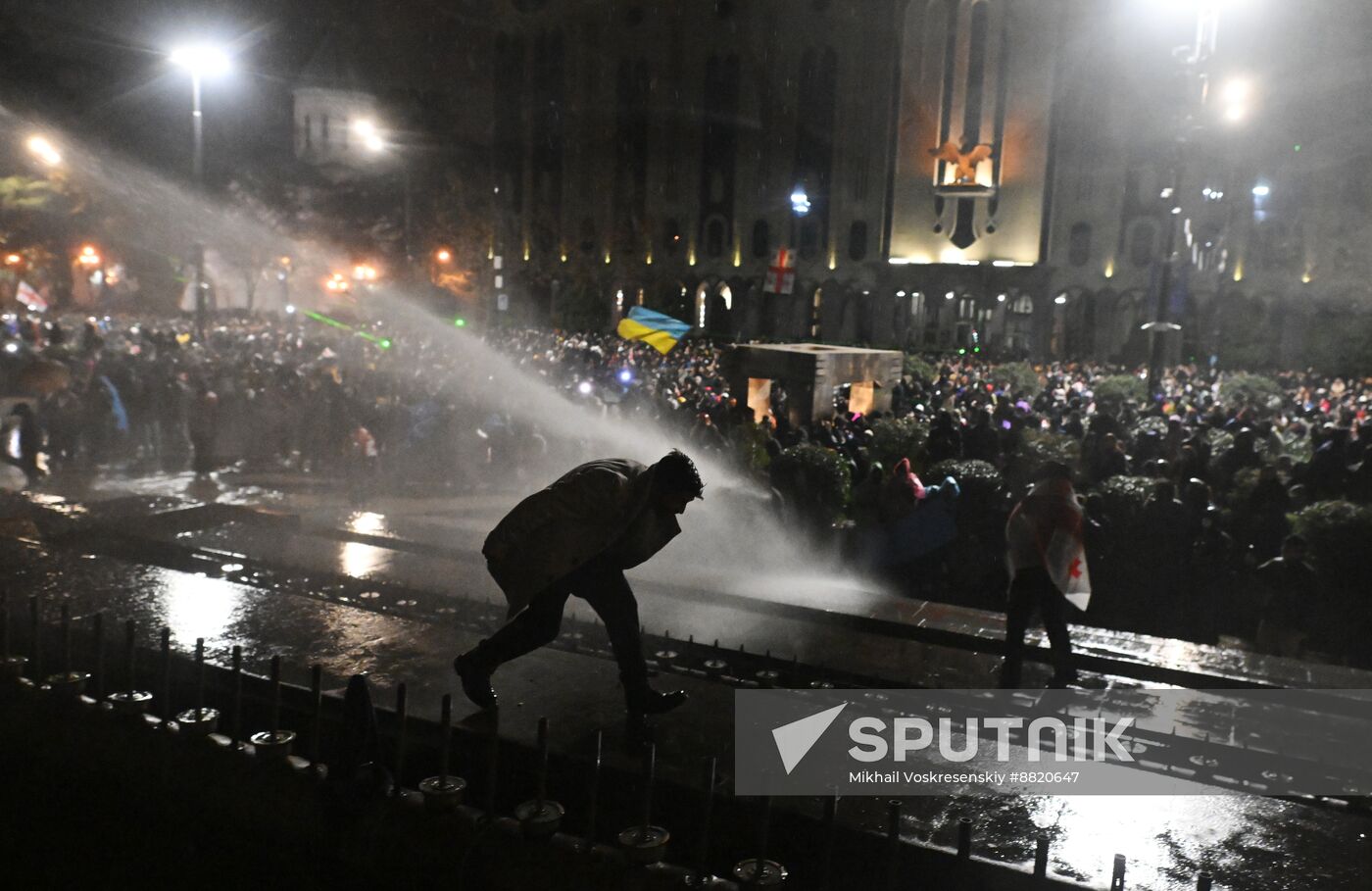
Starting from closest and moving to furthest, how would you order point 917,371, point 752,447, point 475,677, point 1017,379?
point 475,677, point 752,447, point 917,371, point 1017,379

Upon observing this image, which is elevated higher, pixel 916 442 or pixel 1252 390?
pixel 1252 390

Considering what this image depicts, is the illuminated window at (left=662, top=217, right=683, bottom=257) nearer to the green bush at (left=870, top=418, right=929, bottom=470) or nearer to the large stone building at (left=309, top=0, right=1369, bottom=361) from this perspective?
the large stone building at (left=309, top=0, right=1369, bottom=361)

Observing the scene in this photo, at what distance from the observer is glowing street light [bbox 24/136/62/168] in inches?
1569

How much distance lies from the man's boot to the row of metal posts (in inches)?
4.2

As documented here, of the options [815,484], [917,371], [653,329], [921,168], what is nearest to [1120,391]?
[917,371]

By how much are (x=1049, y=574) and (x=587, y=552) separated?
9.89 ft

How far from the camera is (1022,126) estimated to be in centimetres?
4647

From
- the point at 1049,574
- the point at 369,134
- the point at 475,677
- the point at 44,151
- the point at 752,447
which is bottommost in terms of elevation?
the point at 475,677

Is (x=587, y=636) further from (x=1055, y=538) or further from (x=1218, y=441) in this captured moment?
(x=1218, y=441)

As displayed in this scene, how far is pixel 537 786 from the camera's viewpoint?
3.37 metres

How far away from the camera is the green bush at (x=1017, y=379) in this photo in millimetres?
20188

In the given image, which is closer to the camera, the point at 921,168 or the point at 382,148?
the point at 921,168

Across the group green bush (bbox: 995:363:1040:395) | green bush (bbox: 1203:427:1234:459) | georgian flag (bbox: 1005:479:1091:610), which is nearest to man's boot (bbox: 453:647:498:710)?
georgian flag (bbox: 1005:479:1091:610)

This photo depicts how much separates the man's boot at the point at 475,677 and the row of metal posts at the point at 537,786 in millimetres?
107
